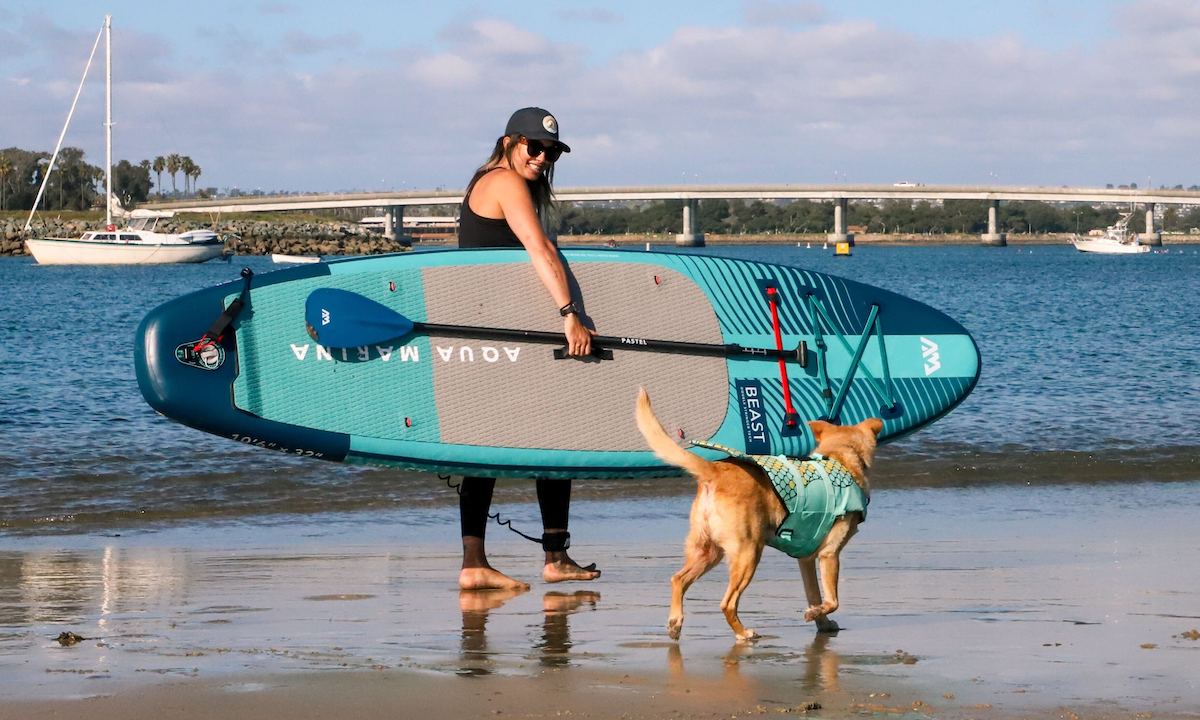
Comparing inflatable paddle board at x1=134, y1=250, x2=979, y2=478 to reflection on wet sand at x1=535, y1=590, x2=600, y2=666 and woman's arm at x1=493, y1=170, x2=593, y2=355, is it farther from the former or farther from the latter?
reflection on wet sand at x1=535, y1=590, x2=600, y2=666

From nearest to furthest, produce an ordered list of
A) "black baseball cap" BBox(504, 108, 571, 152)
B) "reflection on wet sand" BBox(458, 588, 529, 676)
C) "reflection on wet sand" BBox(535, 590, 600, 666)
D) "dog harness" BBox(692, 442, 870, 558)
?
"reflection on wet sand" BBox(458, 588, 529, 676)
"reflection on wet sand" BBox(535, 590, 600, 666)
"dog harness" BBox(692, 442, 870, 558)
"black baseball cap" BBox(504, 108, 571, 152)

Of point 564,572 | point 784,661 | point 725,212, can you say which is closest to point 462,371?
point 564,572

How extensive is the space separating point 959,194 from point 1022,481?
116m

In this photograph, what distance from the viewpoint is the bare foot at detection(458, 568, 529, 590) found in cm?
620

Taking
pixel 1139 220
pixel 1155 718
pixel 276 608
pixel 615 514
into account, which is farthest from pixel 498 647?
pixel 1139 220

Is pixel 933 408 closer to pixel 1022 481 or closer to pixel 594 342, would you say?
pixel 594 342

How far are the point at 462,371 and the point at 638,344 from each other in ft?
2.71

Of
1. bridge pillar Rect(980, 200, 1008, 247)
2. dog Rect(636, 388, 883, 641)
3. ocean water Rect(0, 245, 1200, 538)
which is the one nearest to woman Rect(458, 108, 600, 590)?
dog Rect(636, 388, 883, 641)

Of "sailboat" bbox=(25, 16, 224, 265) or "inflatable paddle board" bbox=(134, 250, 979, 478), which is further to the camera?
"sailboat" bbox=(25, 16, 224, 265)

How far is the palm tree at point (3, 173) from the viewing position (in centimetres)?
12800

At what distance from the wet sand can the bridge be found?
333 ft

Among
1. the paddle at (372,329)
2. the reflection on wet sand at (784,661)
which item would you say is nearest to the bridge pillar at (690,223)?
the paddle at (372,329)

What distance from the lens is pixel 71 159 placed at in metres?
134

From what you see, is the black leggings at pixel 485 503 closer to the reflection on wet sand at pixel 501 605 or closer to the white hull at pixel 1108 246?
the reflection on wet sand at pixel 501 605
